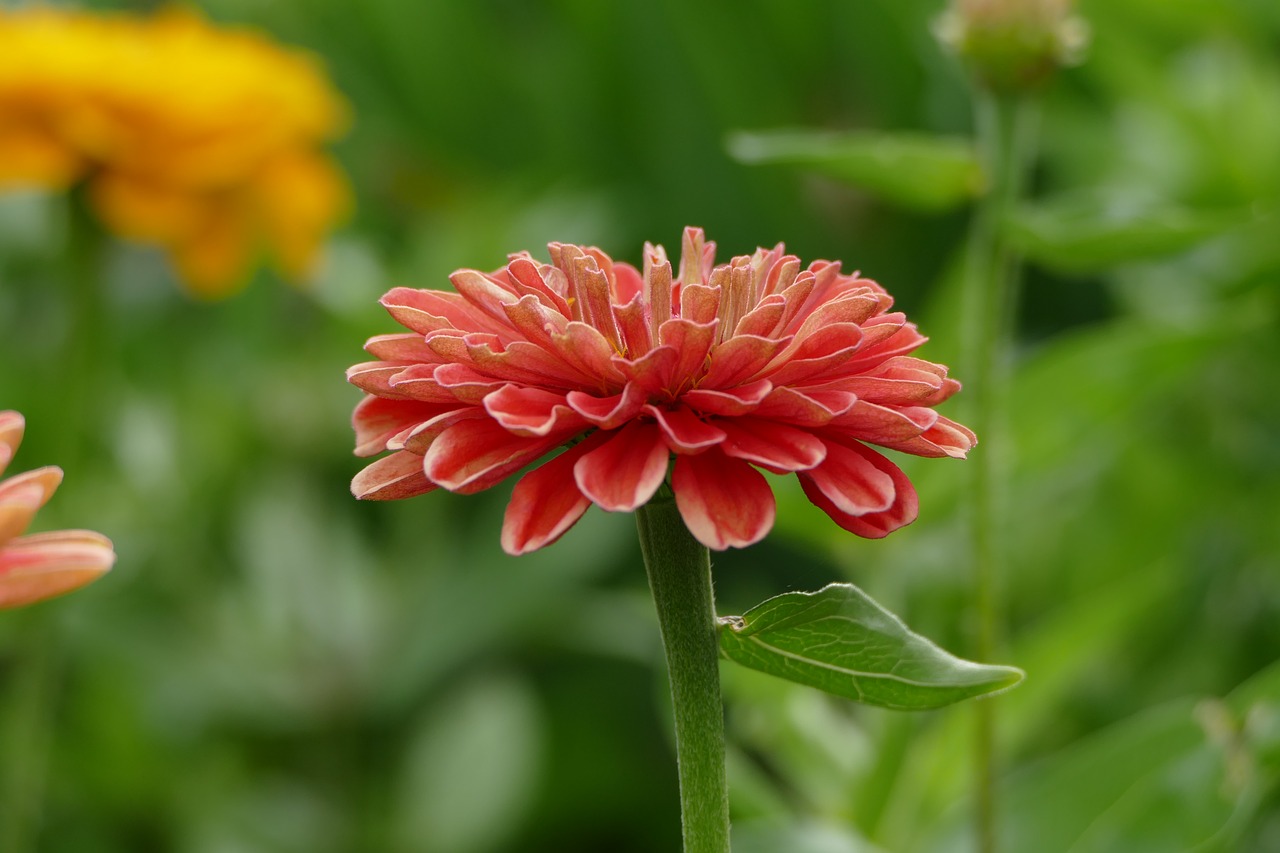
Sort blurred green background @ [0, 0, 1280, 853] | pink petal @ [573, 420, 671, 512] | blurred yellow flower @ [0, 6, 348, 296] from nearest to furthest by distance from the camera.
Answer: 1. pink petal @ [573, 420, 671, 512]
2. blurred green background @ [0, 0, 1280, 853]
3. blurred yellow flower @ [0, 6, 348, 296]

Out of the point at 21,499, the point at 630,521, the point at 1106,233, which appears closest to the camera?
the point at 21,499

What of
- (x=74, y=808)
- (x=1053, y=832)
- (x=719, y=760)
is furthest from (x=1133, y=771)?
(x=74, y=808)

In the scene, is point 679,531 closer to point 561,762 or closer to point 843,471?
point 843,471

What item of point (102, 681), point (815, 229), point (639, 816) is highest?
point (815, 229)

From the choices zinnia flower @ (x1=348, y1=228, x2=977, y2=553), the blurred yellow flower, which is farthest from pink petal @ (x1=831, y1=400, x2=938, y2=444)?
the blurred yellow flower

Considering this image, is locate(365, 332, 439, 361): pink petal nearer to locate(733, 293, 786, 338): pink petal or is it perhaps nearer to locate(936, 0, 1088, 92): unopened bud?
locate(733, 293, 786, 338): pink petal

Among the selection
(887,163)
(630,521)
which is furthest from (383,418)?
(630,521)

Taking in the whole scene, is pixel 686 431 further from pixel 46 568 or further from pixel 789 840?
pixel 789 840
